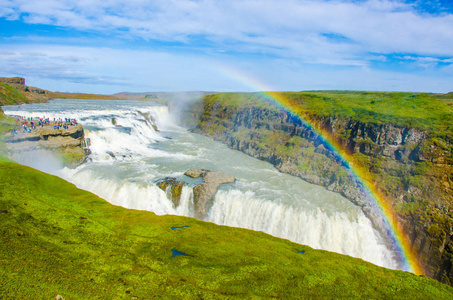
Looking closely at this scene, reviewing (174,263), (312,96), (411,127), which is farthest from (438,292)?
(312,96)

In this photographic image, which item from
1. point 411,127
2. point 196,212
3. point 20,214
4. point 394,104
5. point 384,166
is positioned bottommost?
point 196,212

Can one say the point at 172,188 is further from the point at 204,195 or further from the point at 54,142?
the point at 54,142

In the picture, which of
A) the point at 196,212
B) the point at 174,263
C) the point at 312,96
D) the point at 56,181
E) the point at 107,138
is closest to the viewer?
the point at 174,263

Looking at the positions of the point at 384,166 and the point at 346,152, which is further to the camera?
the point at 346,152

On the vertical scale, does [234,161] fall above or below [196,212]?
above

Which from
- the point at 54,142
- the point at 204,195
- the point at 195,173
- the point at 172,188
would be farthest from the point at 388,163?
the point at 54,142

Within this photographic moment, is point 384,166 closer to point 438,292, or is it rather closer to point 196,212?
point 438,292

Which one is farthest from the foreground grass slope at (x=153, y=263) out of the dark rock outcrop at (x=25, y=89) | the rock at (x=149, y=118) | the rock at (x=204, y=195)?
the dark rock outcrop at (x=25, y=89)

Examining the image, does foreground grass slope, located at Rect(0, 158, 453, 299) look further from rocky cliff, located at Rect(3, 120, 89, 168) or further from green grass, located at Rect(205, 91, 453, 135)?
green grass, located at Rect(205, 91, 453, 135)
